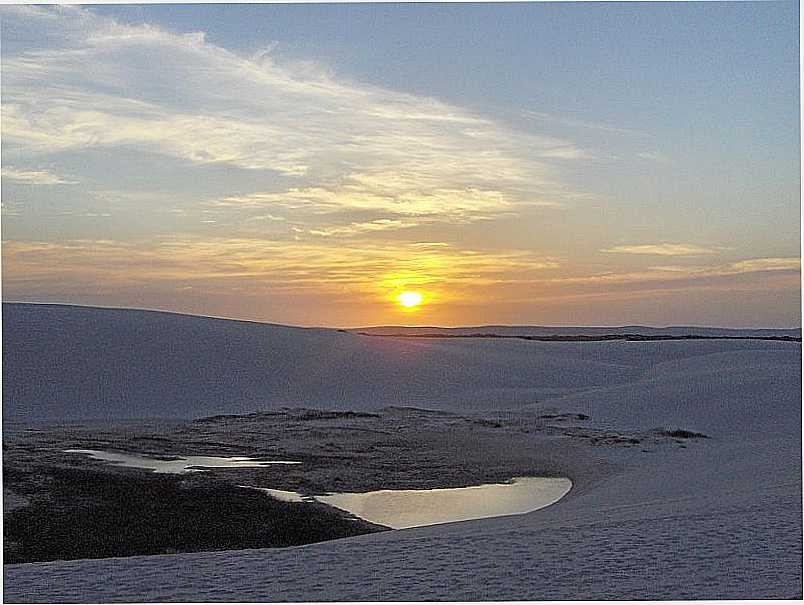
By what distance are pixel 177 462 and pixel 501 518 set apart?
6.64 meters

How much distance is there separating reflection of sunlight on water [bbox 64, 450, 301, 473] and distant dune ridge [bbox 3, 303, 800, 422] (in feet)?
23.1

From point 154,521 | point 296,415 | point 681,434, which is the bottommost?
point 154,521

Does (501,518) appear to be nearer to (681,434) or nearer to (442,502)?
(442,502)

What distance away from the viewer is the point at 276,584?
8.26 meters

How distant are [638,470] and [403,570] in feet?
26.7

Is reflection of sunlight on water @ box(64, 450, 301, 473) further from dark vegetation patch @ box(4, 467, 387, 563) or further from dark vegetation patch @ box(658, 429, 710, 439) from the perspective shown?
dark vegetation patch @ box(658, 429, 710, 439)

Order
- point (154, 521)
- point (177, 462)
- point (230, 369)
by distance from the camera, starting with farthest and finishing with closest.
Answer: point (230, 369)
point (177, 462)
point (154, 521)

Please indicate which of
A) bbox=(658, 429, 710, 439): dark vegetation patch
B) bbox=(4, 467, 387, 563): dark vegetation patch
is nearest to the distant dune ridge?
bbox=(658, 429, 710, 439): dark vegetation patch

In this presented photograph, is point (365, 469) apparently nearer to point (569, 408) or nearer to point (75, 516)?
point (75, 516)

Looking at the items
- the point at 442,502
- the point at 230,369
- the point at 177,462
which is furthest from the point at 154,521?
the point at 230,369

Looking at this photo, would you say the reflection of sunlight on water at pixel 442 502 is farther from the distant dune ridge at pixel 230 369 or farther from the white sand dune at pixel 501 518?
the distant dune ridge at pixel 230 369

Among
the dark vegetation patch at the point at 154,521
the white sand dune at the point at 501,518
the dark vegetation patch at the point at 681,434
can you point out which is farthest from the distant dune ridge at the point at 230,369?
the dark vegetation patch at the point at 154,521

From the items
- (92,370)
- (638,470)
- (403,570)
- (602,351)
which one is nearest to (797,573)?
(403,570)

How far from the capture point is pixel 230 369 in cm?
2941
